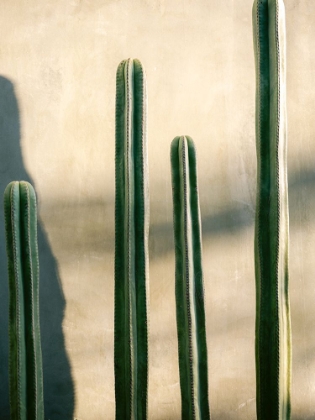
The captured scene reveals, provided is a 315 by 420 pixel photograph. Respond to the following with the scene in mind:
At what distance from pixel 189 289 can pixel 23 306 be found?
1.95ft

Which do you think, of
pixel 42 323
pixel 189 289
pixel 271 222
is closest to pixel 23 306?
pixel 189 289

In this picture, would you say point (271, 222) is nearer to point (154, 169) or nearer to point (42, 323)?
point (154, 169)

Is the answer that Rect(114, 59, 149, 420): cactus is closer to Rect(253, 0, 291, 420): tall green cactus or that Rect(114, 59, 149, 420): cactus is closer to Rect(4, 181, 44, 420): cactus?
Rect(4, 181, 44, 420): cactus

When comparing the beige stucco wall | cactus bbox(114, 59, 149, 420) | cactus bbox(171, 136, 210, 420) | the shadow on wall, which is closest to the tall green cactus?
cactus bbox(171, 136, 210, 420)

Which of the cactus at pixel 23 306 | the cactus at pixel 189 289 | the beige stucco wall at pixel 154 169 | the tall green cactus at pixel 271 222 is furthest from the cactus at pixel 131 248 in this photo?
the beige stucco wall at pixel 154 169

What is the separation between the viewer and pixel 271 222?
62.9 inches

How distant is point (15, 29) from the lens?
2363 millimetres

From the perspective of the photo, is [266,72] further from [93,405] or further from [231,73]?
[93,405]

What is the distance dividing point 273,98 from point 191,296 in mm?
730

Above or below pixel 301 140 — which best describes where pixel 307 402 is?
below

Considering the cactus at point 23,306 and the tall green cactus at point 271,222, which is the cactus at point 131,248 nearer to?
the cactus at point 23,306

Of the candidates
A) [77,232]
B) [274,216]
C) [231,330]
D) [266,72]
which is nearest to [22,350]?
[77,232]

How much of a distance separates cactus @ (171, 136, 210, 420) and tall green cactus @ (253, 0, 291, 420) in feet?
0.64

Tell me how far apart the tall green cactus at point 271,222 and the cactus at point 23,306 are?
30.7 inches
